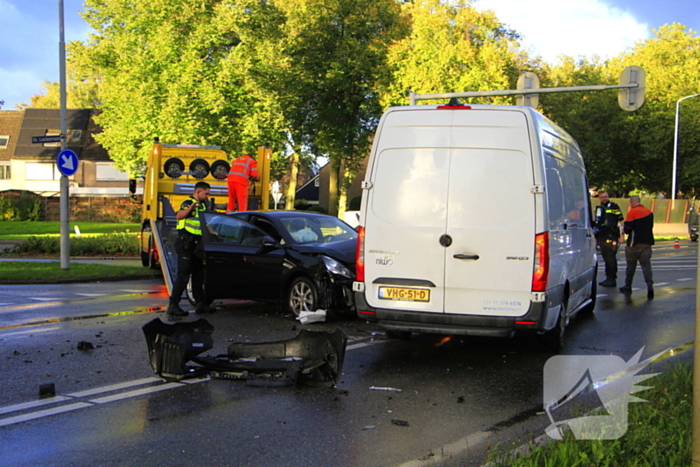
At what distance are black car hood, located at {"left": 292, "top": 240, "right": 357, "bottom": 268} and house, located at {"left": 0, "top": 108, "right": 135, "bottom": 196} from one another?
165 ft

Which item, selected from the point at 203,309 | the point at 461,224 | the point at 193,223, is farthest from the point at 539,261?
the point at 203,309

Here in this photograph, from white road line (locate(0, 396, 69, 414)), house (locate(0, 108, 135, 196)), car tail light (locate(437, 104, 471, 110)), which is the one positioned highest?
house (locate(0, 108, 135, 196))

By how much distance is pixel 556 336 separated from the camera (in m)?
7.95

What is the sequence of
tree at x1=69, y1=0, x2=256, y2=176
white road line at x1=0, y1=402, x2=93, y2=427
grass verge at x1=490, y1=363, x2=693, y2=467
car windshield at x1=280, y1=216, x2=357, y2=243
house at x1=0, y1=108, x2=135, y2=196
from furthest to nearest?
house at x1=0, y1=108, x2=135, y2=196
tree at x1=69, y1=0, x2=256, y2=176
car windshield at x1=280, y1=216, x2=357, y2=243
white road line at x1=0, y1=402, x2=93, y2=427
grass verge at x1=490, y1=363, x2=693, y2=467

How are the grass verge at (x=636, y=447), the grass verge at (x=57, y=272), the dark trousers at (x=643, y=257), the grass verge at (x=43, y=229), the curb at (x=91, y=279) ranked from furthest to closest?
Result: the grass verge at (x=43, y=229)
the grass verge at (x=57, y=272)
the curb at (x=91, y=279)
the dark trousers at (x=643, y=257)
the grass verge at (x=636, y=447)

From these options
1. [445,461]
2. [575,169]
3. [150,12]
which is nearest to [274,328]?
[575,169]

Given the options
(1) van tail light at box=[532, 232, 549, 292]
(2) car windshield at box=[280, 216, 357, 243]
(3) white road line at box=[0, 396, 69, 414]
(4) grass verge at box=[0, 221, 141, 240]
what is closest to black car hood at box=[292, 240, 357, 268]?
(2) car windshield at box=[280, 216, 357, 243]

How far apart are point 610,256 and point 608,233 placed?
587 mm

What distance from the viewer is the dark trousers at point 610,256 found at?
1515 centimetres

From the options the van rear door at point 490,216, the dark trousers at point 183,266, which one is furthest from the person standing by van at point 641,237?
Answer: the dark trousers at point 183,266

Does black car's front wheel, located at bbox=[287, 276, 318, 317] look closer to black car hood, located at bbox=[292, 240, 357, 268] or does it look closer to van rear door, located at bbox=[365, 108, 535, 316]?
black car hood, located at bbox=[292, 240, 357, 268]

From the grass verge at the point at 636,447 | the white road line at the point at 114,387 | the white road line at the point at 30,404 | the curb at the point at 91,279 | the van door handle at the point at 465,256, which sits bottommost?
the curb at the point at 91,279

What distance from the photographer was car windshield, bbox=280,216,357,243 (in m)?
10.7

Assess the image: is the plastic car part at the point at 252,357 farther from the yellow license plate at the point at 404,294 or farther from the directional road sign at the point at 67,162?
the directional road sign at the point at 67,162
